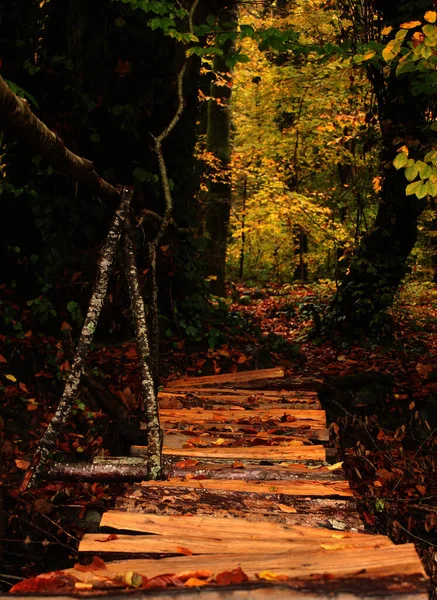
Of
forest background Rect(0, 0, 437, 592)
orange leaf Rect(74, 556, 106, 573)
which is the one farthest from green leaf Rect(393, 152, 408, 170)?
orange leaf Rect(74, 556, 106, 573)

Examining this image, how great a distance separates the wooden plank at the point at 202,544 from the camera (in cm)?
203

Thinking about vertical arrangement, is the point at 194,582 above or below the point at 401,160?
below

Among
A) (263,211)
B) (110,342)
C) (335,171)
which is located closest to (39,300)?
(110,342)

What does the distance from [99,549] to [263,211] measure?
1160 cm

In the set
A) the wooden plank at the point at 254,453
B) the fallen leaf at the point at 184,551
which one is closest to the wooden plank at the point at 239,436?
the wooden plank at the point at 254,453

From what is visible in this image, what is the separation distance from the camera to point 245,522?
7.91 feet

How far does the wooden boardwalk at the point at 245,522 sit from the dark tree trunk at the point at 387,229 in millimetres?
4288

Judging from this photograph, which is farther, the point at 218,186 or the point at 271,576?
the point at 218,186

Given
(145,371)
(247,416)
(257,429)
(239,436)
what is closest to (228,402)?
(247,416)

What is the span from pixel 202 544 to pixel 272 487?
3.22 feet

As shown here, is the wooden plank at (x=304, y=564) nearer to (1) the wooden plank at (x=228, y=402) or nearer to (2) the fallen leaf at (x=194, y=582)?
(2) the fallen leaf at (x=194, y=582)

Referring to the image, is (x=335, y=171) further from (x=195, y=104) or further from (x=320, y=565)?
(x=320, y=565)

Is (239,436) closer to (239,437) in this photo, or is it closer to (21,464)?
(239,437)

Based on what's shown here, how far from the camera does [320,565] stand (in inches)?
65.6
